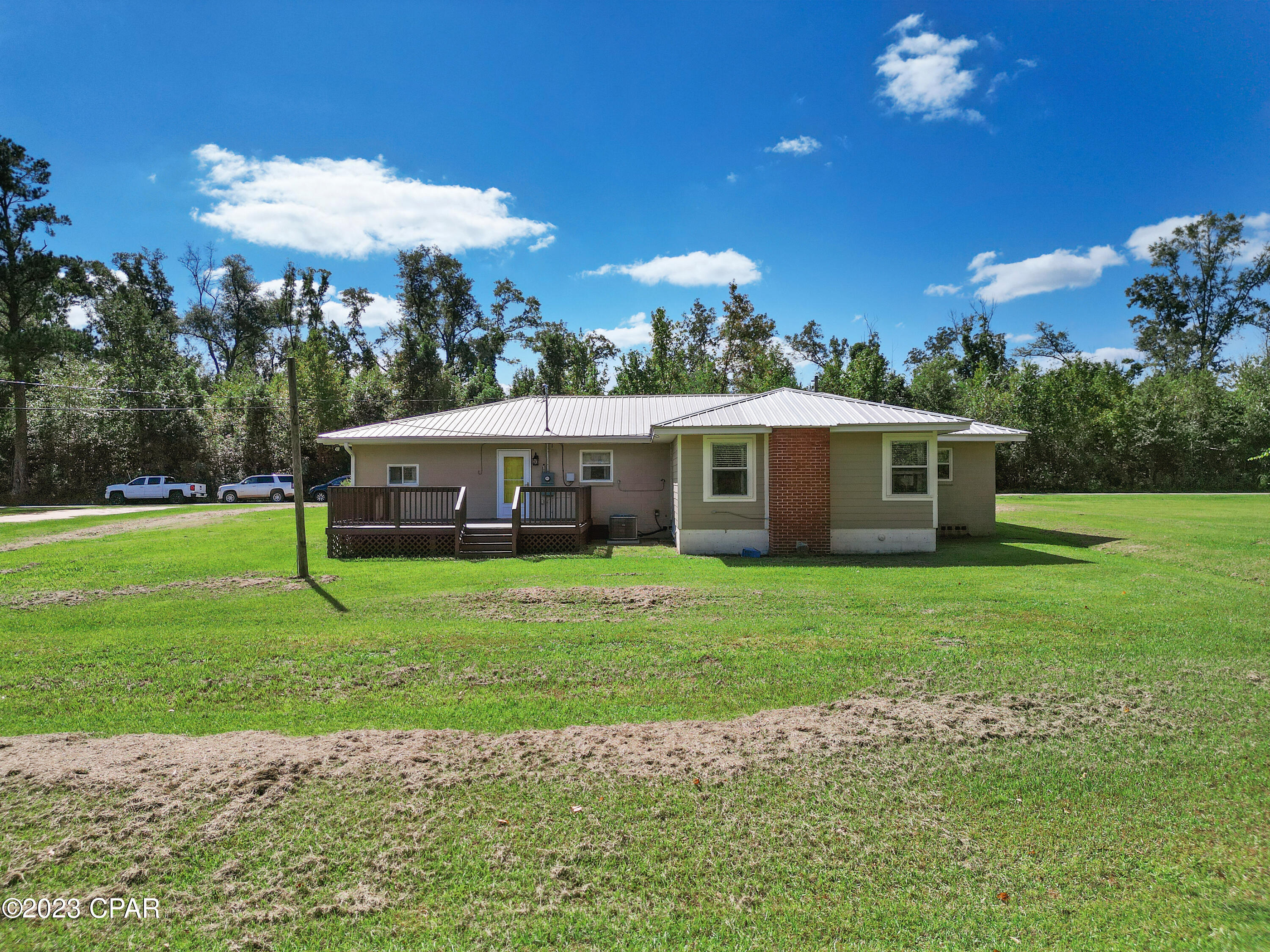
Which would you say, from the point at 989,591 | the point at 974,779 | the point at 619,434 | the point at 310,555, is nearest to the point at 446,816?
the point at 974,779

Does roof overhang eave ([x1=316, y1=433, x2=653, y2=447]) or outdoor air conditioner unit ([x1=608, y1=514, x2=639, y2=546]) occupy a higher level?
roof overhang eave ([x1=316, y1=433, x2=653, y2=447])

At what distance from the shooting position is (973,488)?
1644cm

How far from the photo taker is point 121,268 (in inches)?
1805

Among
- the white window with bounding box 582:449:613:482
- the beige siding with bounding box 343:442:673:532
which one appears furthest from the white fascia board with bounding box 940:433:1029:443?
the white window with bounding box 582:449:613:482

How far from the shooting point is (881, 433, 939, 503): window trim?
45.0ft

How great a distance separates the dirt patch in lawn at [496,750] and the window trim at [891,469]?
8870 mm

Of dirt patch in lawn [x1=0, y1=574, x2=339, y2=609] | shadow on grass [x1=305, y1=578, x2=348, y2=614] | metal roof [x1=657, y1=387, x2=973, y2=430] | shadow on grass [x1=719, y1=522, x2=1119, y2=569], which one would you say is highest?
metal roof [x1=657, y1=387, x2=973, y2=430]

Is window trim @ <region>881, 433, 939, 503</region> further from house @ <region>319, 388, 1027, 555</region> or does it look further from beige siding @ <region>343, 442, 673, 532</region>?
beige siding @ <region>343, 442, 673, 532</region>

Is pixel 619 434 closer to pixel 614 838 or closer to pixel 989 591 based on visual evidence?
pixel 989 591

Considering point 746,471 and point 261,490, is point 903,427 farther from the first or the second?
point 261,490

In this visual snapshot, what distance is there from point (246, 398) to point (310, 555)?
25.4 metres

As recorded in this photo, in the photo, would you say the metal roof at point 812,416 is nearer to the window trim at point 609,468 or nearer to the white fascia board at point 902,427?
the white fascia board at point 902,427

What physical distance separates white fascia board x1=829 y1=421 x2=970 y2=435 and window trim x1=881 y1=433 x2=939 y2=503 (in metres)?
0.14

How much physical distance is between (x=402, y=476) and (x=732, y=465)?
30.5ft
